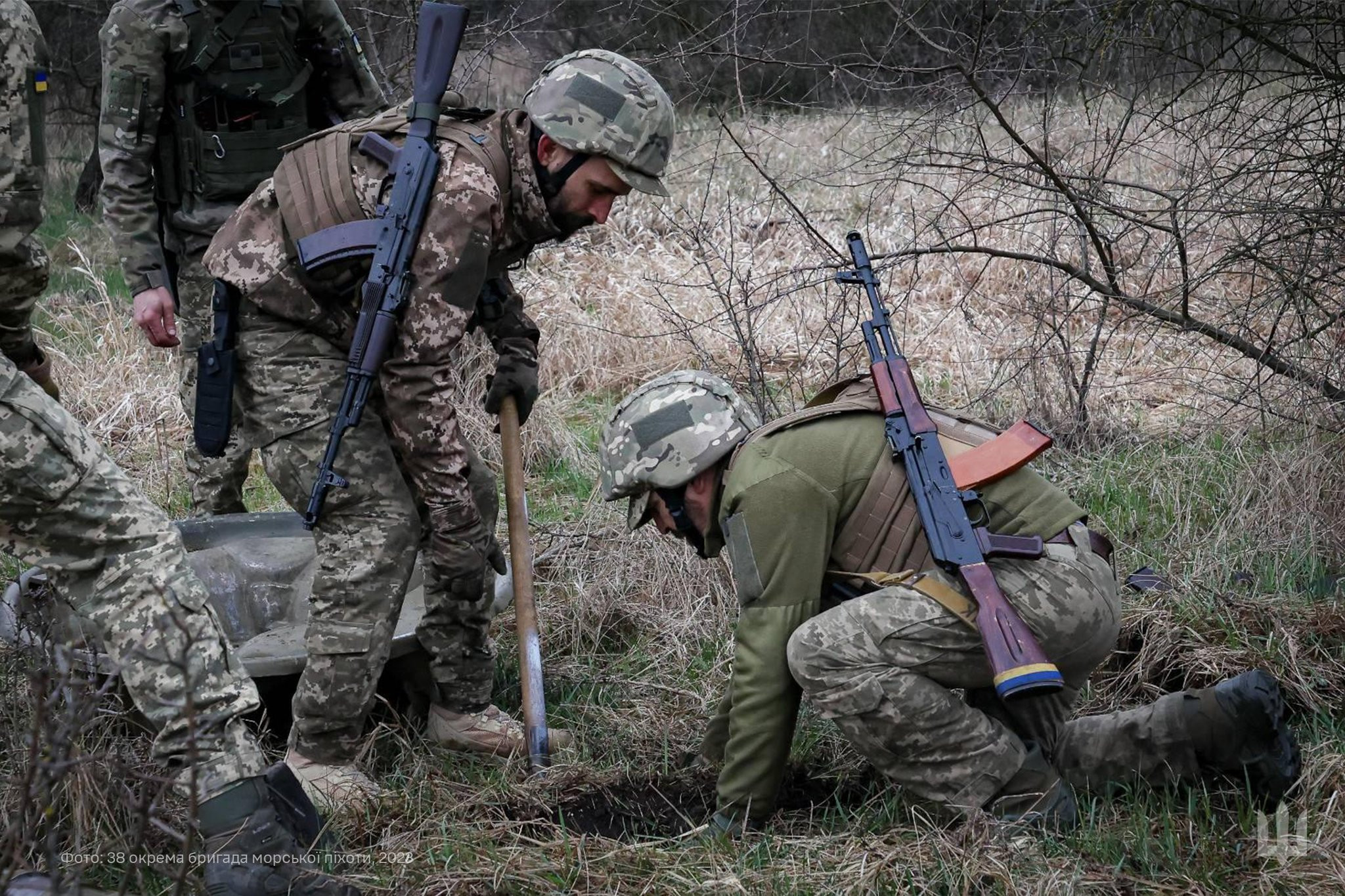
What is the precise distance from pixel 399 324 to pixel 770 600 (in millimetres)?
1179

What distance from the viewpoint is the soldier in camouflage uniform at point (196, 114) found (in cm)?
457


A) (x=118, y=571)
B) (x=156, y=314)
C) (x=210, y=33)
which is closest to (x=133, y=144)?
(x=210, y=33)

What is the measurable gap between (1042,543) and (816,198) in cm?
718

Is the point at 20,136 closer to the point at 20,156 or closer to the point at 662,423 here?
the point at 20,156

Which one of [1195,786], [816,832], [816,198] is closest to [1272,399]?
[1195,786]

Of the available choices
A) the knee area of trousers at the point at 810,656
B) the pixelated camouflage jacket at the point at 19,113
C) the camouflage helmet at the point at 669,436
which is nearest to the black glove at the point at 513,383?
the camouflage helmet at the point at 669,436

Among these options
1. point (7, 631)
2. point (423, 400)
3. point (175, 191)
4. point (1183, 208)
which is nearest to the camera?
point (423, 400)

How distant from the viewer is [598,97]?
342cm

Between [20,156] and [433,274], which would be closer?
[20,156]

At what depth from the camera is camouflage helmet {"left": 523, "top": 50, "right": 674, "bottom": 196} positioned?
11.2 ft

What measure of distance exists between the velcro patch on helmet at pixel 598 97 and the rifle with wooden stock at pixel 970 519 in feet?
3.08

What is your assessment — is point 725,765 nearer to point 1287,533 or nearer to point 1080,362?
point 1287,533

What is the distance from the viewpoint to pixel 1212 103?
4.46 metres

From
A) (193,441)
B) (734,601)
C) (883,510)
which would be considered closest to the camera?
(883,510)
